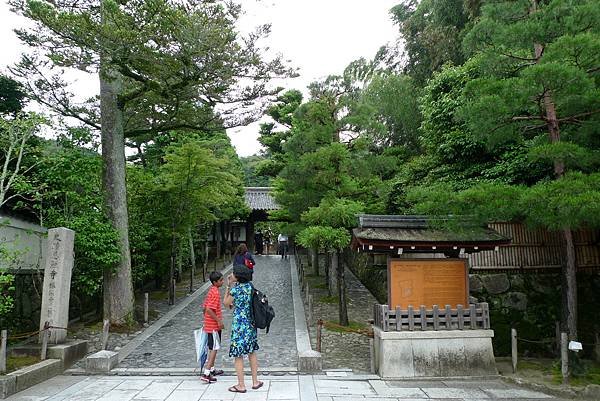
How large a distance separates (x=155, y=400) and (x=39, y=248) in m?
7.93

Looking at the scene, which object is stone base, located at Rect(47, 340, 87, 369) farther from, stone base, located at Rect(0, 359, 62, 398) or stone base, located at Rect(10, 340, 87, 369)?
stone base, located at Rect(0, 359, 62, 398)

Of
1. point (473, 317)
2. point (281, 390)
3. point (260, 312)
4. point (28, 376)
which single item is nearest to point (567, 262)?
point (473, 317)

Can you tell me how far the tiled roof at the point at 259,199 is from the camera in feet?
116

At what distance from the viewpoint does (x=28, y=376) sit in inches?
309

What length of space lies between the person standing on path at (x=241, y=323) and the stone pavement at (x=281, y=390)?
1.92ft

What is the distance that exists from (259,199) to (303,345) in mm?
27163

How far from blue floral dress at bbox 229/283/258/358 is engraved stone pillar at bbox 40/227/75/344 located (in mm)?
5184

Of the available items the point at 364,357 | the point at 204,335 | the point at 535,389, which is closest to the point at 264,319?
the point at 204,335

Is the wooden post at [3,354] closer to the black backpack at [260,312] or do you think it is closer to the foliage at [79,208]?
the foliage at [79,208]

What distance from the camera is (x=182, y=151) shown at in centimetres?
1499

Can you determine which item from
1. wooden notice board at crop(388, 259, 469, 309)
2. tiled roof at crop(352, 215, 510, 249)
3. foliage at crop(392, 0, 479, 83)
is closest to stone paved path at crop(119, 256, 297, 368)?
wooden notice board at crop(388, 259, 469, 309)

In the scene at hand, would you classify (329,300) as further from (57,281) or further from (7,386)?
(7,386)

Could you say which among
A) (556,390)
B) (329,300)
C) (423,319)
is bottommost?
(556,390)

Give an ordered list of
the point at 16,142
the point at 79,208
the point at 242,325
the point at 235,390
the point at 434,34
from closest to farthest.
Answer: the point at 242,325
the point at 235,390
the point at 16,142
the point at 79,208
the point at 434,34
